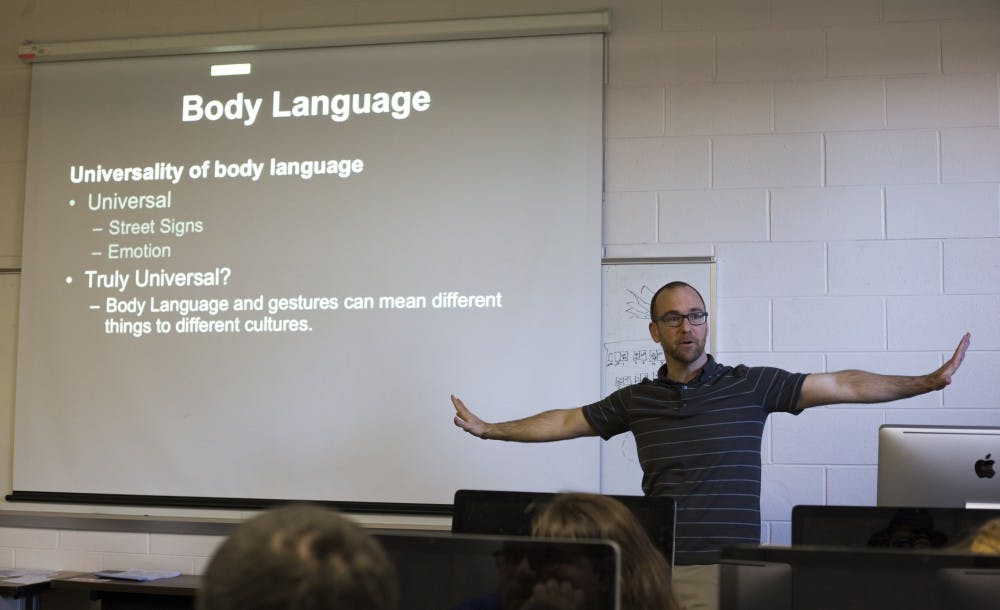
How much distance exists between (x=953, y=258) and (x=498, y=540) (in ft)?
9.32

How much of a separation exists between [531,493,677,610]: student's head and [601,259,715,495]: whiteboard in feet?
7.59

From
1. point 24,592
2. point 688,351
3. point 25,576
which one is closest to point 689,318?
point 688,351

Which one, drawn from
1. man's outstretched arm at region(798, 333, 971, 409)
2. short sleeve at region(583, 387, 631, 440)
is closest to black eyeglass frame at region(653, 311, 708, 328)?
short sleeve at region(583, 387, 631, 440)

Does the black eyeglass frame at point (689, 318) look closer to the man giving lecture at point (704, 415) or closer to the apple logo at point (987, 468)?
the man giving lecture at point (704, 415)

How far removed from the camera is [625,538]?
137 cm

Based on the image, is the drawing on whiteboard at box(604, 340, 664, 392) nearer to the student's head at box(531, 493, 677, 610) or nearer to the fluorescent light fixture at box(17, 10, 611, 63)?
the fluorescent light fixture at box(17, 10, 611, 63)

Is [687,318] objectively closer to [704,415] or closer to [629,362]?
[704,415]

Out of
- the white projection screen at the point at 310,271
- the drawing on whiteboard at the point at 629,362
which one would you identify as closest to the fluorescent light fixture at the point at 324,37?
the white projection screen at the point at 310,271

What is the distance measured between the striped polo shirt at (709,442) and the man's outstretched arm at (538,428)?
0.18 metres

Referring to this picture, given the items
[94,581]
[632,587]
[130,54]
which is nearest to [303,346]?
[94,581]

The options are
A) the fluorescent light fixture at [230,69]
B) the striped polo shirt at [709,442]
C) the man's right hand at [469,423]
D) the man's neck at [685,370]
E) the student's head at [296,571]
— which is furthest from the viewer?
the fluorescent light fixture at [230,69]

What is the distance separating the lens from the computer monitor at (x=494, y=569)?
46.6 inches

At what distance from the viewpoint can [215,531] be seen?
3939mm

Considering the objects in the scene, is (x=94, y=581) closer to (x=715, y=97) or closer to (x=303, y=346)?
(x=303, y=346)
